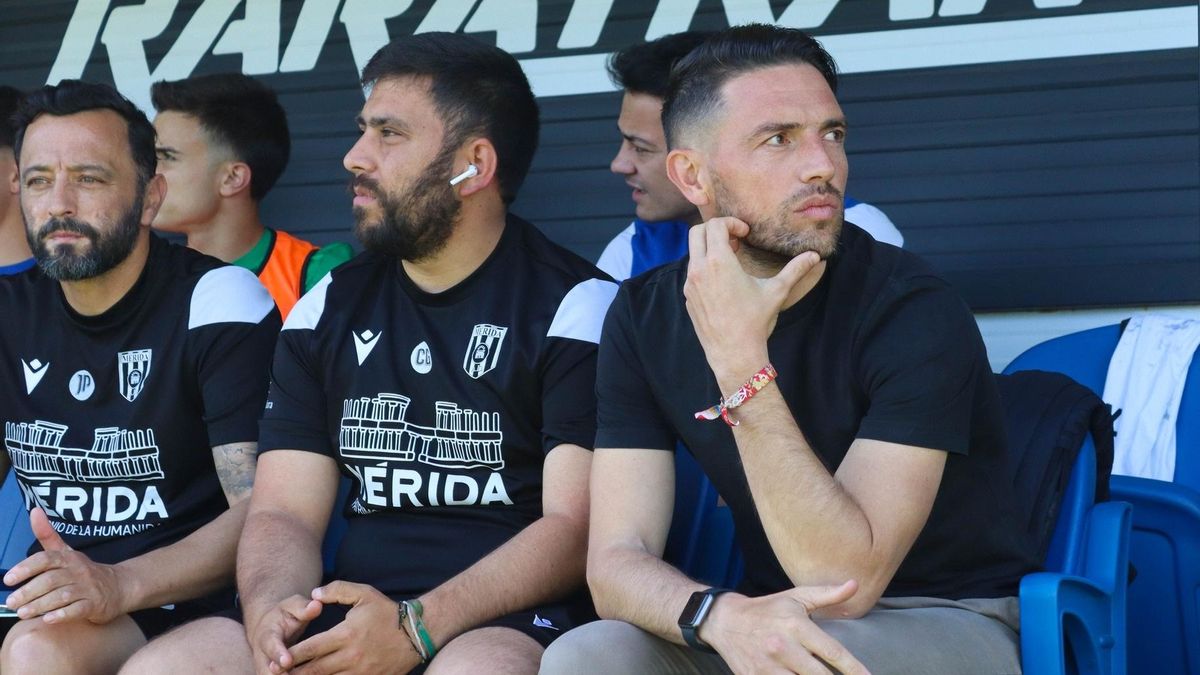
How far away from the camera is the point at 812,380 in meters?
2.52

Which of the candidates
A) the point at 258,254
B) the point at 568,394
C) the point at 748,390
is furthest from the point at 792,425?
the point at 258,254

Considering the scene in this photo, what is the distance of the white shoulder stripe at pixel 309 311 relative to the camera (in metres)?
3.11

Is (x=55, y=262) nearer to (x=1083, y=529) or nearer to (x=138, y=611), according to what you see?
(x=138, y=611)

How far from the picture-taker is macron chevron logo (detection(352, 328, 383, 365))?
3.03 m

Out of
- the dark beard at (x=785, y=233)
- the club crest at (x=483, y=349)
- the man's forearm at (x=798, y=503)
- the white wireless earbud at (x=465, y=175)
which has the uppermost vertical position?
the white wireless earbud at (x=465, y=175)

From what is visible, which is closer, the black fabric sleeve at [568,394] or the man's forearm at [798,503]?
the man's forearm at [798,503]

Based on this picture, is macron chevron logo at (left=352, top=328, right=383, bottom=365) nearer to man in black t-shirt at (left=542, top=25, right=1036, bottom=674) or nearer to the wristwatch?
man in black t-shirt at (left=542, top=25, right=1036, bottom=674)

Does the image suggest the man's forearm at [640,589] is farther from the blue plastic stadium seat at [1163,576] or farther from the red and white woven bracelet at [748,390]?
the blue plastic stadium seat at [1163,576]

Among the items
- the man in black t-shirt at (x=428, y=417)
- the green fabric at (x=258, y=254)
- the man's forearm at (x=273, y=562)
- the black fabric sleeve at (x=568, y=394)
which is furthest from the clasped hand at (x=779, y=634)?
the green fabric at (x=258, y=254)

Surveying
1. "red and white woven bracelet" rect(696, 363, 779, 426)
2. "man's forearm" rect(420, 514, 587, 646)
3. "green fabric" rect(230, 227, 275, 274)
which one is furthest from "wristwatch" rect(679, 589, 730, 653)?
"green fabric" rect(230, 227, 275, 274)

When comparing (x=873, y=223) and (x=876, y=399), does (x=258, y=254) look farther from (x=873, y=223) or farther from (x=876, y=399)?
(x=876, y=399)

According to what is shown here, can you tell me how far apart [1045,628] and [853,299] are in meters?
0.61

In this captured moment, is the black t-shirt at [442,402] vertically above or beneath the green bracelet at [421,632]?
above

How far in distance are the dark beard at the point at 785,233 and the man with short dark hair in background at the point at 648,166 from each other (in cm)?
136
